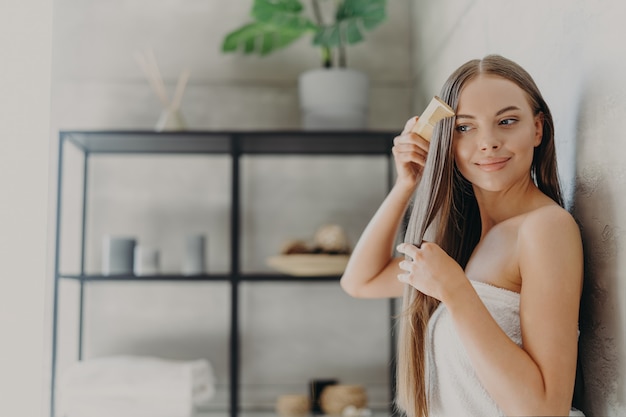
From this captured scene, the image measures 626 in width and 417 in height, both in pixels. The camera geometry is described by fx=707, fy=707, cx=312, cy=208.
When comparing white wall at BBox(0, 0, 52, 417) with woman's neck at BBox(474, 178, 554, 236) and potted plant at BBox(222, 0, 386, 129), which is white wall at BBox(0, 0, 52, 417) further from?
woman's neck at BBox(474, 178, 554, 236)

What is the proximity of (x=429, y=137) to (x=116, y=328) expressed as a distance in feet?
4.91

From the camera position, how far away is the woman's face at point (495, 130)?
0.96 meters

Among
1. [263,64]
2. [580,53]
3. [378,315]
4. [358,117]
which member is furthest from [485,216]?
[263,64]

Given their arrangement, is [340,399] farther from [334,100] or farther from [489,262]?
[489,262]

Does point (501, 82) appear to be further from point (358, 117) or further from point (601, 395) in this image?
point (358, 117)

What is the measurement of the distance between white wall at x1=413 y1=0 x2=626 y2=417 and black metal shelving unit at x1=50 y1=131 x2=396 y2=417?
0.88 m

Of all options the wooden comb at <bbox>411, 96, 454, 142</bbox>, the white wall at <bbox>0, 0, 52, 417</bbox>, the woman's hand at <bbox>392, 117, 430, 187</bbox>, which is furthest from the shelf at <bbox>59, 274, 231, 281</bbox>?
the wooden comb at <bbox>411, 96, 454, 142</bbox>

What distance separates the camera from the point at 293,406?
2.01m

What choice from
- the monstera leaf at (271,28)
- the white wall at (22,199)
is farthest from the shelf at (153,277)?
the monstera leaf at (271,28)

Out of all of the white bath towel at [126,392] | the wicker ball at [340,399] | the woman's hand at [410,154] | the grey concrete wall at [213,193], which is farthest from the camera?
the grey concrete wall at [213,193]

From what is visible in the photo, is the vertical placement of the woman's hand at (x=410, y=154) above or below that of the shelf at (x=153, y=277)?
above

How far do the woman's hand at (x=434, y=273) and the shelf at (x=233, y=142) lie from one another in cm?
112

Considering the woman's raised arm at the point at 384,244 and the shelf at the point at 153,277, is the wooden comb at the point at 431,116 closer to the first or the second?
the woman's raised arm at the point at 384,244

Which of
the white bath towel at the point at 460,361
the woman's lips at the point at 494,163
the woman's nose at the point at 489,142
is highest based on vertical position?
A: the woman's nose at the point at 489,142
